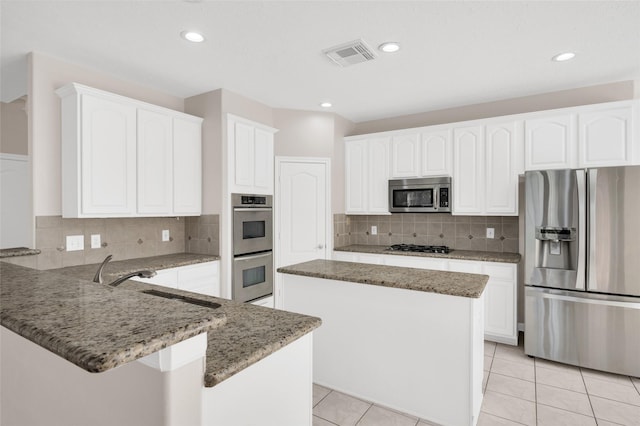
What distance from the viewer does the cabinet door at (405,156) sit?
422 cm

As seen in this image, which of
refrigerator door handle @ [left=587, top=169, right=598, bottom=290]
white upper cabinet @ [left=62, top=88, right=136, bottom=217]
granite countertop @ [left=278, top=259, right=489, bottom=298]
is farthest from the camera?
refrigerator door handle @ [left=587, top=169, right=598, bottom=290]

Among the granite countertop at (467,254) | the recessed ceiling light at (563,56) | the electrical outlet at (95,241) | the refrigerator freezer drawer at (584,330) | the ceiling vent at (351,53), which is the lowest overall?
the refrigerator freezer drawer at (584,330)

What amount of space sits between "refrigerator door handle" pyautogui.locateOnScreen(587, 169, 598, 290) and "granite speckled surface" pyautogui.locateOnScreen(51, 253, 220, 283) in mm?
3476

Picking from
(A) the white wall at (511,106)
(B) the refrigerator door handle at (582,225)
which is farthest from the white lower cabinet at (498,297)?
(A) the white wall at (511,106)

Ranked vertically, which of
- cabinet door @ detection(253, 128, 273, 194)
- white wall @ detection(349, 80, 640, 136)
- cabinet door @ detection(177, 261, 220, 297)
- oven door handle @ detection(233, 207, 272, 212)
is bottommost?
cabinet door @ detection(177, 261, 220, 297)

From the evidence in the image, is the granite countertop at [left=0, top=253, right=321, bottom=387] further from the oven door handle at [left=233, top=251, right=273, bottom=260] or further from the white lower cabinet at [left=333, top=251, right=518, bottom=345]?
the white lower cabinet at [left=333, top=251, right=518, bottom=345]

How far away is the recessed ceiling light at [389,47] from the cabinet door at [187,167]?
2.13 metres

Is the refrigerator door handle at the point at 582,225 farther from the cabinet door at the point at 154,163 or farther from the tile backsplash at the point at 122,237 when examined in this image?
the cabinet door at the point at 154,163

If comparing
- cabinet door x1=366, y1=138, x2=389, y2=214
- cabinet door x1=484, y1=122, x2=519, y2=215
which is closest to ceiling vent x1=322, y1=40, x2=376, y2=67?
cabinet door x1=366, y1=138, x2=389, y2=214

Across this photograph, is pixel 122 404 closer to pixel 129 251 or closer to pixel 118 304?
pixel 118 304

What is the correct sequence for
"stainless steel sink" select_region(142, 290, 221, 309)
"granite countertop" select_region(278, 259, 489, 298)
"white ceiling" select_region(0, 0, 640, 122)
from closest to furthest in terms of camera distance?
"stainless steel sink" select_region(142, 290, 221, 309) → "granite countertop" select_region(278, 259, 489, 298) → "white ceiling" select_region(0, 0, 640, 122)

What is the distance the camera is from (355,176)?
4648 mm

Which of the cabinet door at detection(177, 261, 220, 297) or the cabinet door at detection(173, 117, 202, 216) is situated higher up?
the cabinet door at detection(173, 117, 202, 216)

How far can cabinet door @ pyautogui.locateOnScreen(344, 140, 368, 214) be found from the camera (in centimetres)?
459
